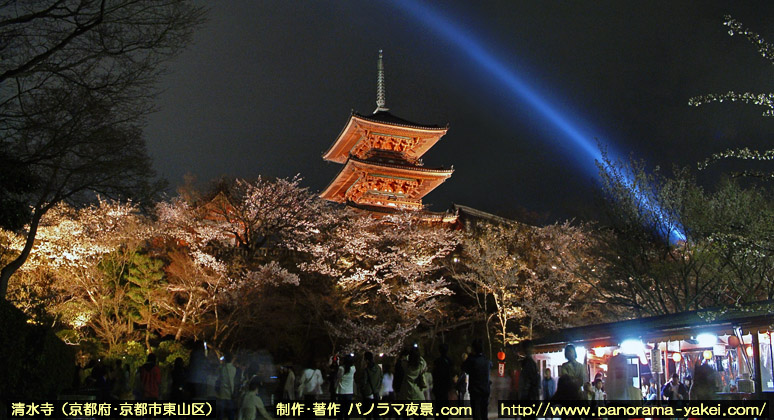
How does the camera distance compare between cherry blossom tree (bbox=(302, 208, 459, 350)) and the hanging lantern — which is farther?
cherry blossom tree (bbox=(302, 208, 459, 350))

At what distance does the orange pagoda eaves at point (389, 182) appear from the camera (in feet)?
132

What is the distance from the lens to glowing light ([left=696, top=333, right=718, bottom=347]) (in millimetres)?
13619

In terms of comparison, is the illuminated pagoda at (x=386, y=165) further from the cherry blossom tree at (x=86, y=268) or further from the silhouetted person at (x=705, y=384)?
the silhouetted person at (x=705, y=384)

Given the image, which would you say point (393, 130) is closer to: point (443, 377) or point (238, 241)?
point (238, 241)

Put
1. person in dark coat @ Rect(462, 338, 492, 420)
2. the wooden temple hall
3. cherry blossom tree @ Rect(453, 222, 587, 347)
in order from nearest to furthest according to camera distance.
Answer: person in dark coat @ Rect(462, 338, 492, 420) → the wooden temple hall → cherry blossom tree @ Rect(453, 222, 587, 347)

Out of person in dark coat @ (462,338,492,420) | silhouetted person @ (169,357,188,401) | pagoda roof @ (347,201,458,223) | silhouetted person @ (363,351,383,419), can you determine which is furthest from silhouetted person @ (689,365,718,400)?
pagoda roof @ (347,201,458,223)

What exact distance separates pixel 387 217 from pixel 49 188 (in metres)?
17.8

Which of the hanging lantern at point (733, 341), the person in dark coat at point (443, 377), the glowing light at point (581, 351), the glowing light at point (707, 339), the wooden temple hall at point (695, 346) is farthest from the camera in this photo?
the glowing light at point (581, 351)

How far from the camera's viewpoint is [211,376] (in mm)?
10766

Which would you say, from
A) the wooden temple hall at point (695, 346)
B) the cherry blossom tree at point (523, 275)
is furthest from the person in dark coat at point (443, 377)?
the cherry blossom tree at point (523, 275)

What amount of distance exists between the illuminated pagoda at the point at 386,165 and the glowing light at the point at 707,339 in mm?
23534

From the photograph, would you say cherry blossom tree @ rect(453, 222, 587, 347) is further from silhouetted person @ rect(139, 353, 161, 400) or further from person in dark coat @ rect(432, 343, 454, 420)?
silhouetted person @ rect(139, 353, 161, 400)

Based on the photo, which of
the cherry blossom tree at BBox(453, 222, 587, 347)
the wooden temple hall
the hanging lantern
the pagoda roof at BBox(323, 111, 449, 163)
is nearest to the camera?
the wooden temple hall

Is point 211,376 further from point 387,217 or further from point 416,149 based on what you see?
point 416,149
